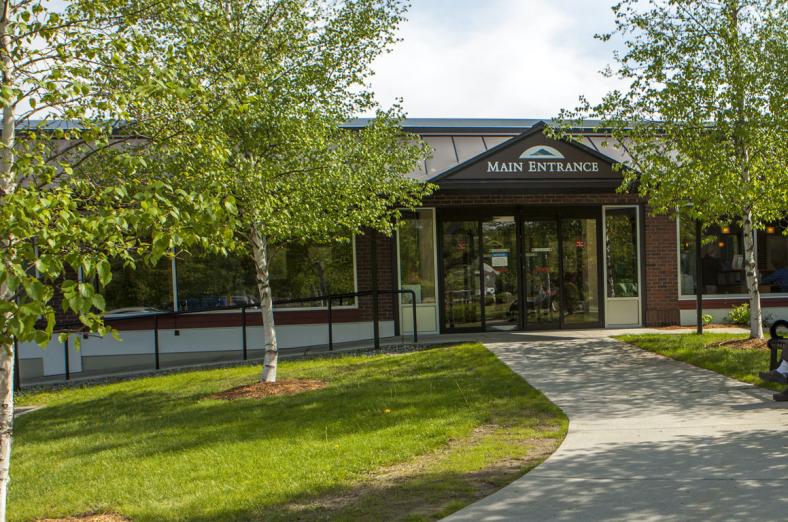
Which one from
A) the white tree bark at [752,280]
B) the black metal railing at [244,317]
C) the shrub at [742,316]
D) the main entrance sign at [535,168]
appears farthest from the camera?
the shrub at [742,316]

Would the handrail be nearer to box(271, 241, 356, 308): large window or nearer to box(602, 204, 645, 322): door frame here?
Result: box(271, 241, 356, 308): large window

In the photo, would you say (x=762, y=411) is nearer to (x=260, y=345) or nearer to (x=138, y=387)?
(x=138, y=387)

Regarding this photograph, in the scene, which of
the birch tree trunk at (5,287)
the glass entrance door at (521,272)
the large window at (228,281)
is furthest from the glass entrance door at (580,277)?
the birch tree trunk at (5,287)

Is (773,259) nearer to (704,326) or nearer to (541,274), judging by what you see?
(704,326)

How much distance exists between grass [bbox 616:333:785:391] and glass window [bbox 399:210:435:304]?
4.07 metres

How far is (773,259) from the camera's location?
617 inches

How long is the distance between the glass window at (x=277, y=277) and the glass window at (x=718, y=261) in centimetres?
704

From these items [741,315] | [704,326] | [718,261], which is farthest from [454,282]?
[741,315]

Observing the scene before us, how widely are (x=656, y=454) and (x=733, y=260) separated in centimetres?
1123

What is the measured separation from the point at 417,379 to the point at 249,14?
5275 mm

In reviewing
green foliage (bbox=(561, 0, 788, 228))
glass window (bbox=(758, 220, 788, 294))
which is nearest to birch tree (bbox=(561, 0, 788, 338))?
green foliage (bbox=(561, 0, 788, 228))

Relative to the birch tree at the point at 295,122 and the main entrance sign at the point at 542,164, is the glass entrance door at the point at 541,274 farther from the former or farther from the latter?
the birch tree at the point at 295,122

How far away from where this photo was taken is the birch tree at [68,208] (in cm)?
347

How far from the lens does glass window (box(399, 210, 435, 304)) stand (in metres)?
15.2
